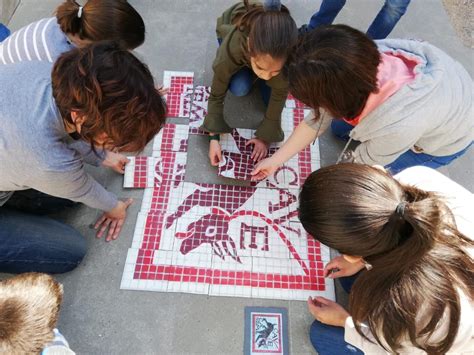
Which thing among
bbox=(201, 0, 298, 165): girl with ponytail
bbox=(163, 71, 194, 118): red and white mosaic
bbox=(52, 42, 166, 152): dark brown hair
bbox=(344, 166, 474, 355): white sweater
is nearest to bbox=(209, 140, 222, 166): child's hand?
bbox=(201, 0, 298, 165): girl with ponytail

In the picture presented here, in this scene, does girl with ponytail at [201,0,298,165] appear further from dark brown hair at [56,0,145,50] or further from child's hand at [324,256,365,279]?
child's hand at [324,256,365,279]

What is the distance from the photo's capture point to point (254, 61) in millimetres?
1321

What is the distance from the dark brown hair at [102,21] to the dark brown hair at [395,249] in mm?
812

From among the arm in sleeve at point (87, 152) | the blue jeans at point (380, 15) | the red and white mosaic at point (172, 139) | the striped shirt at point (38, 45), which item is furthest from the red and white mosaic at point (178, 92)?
the blue jeans at point (380, 15)

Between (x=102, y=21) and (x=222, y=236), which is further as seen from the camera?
(x=222, y=236)

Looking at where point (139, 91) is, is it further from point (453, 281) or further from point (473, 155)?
point (473, 155)

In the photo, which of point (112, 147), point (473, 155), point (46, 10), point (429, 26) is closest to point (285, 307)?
point (112, 147)

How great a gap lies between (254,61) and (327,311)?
0.84m

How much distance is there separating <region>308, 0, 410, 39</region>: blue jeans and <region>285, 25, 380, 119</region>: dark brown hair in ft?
3.06

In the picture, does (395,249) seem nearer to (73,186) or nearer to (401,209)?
(401,209)

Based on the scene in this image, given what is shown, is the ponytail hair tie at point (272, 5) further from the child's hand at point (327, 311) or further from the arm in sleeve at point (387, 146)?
the child's hand at point (327, 311)

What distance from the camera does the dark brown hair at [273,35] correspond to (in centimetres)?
123

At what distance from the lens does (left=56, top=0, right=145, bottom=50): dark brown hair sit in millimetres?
1218

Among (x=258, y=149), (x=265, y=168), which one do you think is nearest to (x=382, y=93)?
(x=265, y=168)
